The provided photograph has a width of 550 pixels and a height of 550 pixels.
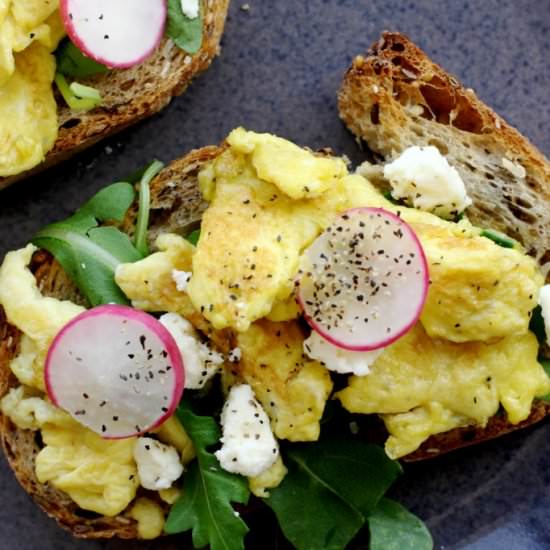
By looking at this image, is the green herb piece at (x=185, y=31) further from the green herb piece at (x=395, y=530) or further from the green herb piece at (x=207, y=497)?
the green herb piece at (x=395, y=530)

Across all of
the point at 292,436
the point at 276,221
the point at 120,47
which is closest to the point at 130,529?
the point at 292,436

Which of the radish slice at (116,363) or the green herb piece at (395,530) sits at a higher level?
the radish slice at (116,363)

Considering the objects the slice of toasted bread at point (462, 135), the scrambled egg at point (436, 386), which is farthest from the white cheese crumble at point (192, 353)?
the slice of toasted bread at point (462, 135)

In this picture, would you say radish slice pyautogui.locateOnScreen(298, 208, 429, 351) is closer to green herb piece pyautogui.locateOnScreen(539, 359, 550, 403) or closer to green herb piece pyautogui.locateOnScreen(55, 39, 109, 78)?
green herb piece pyautogui.locateOnScreen(539, 359, 550, 403)

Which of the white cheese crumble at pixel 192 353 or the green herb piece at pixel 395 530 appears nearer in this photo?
the white cheese crumble at pixel 192 353

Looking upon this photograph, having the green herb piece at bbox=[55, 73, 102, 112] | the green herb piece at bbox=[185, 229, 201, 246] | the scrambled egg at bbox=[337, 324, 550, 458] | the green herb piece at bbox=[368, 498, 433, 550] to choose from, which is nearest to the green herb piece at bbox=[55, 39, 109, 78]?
the green herb piece at bbox=[55, 73, 102, 112]

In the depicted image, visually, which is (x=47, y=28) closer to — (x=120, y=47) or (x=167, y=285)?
(x=120, y=47)

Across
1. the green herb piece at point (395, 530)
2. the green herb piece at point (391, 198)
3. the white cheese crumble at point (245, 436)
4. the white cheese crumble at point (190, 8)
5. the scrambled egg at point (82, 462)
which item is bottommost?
the green herb piece at point (395, 530)

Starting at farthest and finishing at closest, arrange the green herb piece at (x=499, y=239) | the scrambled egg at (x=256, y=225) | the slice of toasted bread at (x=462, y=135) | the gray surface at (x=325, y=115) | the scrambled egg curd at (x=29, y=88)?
the gray surface at (x=325, y=115) → the slice of toasted bread at (x=462, y=135) → the green herb piece at (x=499, y=239) → the scrambled egg curd at (x=29, y=88) → the scrambled egg at (x=256, y=225)
